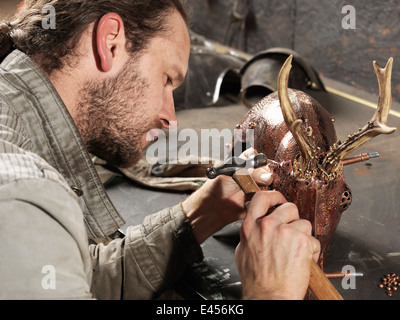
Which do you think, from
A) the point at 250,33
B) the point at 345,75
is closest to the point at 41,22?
the point at 345,75

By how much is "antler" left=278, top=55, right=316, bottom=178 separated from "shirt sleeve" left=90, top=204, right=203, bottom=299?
532mm

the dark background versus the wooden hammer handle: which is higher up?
the dark background

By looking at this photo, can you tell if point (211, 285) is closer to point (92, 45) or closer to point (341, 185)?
point (341, 185)

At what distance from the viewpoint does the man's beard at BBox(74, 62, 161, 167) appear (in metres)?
1.70

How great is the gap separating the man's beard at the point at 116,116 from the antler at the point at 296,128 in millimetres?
472

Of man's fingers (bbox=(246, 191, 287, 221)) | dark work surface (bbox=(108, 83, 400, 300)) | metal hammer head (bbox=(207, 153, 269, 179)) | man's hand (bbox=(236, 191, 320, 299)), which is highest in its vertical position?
metal hammer head (bbox=(207, 153, 269, 179))

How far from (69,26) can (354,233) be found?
1.42 metres

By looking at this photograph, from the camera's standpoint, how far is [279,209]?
1.49m

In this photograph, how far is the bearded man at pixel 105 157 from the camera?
1095 mm

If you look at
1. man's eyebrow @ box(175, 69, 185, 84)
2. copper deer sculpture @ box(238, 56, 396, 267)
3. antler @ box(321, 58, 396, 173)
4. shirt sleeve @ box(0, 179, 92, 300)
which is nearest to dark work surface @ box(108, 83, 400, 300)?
copper deer sculpture @ box(238, 56, 396, 267)

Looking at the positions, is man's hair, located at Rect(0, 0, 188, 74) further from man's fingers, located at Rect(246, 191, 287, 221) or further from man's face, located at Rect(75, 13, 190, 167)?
man's fingers, located at Rect(246, 191, 287, 221)

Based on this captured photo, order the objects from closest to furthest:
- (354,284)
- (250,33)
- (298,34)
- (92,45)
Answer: (92,45), (354,284), (298,34), (250,33)
